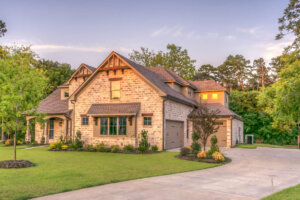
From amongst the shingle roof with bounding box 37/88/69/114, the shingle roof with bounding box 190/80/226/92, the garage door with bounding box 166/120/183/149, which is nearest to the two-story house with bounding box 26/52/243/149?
A: the garage door with bounding box 166/120/183/149

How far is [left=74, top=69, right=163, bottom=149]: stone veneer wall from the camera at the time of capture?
A: 774 inches

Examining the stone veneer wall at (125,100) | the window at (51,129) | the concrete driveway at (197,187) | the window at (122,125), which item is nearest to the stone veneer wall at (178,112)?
the stone veneer wall at (125,100)

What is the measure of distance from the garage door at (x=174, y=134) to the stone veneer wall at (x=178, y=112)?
0.47 meters

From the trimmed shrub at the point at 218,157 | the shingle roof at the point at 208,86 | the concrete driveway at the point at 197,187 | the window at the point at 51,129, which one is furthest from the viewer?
the shingle roof at the point at 208,86

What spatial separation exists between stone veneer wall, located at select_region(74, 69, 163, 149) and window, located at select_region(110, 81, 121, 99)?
300 mm

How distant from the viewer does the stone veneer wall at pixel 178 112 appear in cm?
2042

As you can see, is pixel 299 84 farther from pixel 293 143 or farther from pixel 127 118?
pixel 293 143

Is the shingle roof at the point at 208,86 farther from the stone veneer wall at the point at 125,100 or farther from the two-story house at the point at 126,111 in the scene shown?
the stone veneer wall at the point at 125,100

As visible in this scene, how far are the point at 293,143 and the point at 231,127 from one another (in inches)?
667

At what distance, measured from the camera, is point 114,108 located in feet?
67.4

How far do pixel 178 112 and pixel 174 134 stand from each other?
1944 millimetres

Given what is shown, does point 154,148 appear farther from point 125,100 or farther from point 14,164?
point 14,164

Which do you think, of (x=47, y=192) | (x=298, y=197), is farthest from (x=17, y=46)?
(x=298, y=197)

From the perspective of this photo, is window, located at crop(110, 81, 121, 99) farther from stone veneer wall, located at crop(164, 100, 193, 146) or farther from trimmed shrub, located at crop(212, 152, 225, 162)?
trimmed shrub, located at crop(212, 152, 225, 162)
